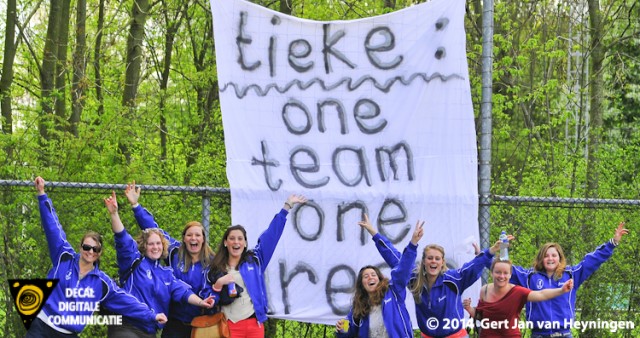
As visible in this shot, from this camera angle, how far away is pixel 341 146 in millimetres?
8242

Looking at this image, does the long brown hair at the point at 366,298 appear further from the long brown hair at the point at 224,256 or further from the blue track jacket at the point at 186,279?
the blue track jacket at the point at 186,279

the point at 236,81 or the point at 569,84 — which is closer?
the point at 236,81

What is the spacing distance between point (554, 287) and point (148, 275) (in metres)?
3.19

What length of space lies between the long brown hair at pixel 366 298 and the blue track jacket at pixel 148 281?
1.26 m

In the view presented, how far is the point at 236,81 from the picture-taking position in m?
8.26

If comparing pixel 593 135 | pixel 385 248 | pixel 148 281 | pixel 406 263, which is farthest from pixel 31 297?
pixel 593 135

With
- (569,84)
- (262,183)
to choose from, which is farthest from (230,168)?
(569,84)

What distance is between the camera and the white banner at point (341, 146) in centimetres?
816

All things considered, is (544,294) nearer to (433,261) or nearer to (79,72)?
(433,261)

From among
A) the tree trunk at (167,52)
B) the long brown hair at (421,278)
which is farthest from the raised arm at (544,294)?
the tree trunk at (167,52)

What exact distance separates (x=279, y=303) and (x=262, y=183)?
3.28 ft

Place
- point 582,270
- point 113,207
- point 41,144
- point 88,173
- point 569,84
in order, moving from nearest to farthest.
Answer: point 113,207
point 582,270
point 88,173
point 41,144
point 569,84

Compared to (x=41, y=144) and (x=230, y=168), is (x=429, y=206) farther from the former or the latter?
(x=41, y=144)

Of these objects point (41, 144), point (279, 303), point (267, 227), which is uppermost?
point (41, 144)
